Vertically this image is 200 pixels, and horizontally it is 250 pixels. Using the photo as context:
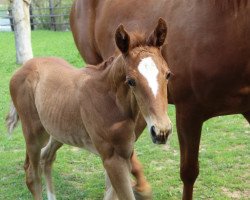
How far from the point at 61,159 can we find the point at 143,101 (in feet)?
8.18

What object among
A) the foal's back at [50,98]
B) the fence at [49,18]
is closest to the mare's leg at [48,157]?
the foal's back at [50,98]

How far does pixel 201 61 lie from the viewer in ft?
8.86

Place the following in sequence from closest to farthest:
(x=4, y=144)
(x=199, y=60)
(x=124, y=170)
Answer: (x=124, y=170)
(x=199, y=60)
(x=4, y=144)

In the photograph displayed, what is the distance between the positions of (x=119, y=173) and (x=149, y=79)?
2.08 feet

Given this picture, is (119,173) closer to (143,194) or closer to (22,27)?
(143,194)

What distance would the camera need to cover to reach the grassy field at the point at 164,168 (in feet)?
11.5

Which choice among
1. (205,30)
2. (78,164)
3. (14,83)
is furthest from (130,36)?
(78,164)

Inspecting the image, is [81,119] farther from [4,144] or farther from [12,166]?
[4,144]

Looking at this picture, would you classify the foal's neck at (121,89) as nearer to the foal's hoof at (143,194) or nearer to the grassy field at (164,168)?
the foal's hoof at (143,194)

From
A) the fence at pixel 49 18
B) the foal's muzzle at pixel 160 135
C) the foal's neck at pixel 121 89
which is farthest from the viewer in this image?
the fence at pixel 49 18

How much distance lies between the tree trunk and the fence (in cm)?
1085

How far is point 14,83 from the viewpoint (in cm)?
303

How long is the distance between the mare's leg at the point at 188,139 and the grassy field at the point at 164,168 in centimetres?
39

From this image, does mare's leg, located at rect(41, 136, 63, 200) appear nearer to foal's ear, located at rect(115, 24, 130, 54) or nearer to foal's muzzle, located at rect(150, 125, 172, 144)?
foal's ear, located at rect(115, 24, 130, 54)
